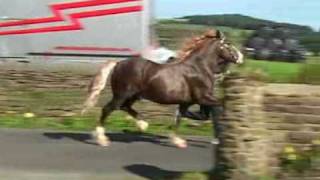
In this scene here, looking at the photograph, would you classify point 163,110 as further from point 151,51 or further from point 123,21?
point 123,21

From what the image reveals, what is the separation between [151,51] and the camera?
16781 mm

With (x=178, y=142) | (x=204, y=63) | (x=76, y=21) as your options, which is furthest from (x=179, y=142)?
(x=76, y=21)

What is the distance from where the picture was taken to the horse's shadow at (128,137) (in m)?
14.1

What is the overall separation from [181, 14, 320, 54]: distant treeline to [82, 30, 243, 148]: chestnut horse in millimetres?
6307

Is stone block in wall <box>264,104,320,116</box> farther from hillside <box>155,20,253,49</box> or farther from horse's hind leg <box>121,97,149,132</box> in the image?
hillside <box>155,20,253,49</box>

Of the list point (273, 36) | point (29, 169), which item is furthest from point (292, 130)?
point (273, 36)

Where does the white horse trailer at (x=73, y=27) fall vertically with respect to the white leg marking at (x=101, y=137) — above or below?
above

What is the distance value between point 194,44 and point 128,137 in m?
1.97

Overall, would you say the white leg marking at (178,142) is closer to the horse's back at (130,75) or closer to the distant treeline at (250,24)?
the horse's back at (130,75)

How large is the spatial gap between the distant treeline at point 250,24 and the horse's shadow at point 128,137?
580 centimetres

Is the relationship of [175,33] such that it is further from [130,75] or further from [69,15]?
[130,75]

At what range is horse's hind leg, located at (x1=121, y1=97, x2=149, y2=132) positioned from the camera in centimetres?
1439

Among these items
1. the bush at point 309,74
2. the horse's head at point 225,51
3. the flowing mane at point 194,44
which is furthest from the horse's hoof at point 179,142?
the bush at point 309,74

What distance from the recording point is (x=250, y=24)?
26.6 metres
